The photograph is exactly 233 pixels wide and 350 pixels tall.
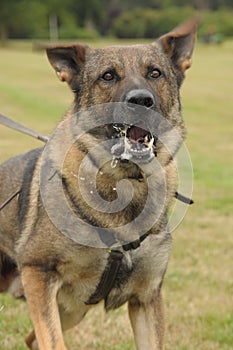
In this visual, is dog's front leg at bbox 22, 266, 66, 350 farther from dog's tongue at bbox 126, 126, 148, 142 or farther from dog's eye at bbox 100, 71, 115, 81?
dog's eye at bbox 100, 71, 115, 81

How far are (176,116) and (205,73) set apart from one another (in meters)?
32.5

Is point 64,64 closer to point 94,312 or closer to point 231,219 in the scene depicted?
point 94,312

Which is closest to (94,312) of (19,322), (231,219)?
(19,322)

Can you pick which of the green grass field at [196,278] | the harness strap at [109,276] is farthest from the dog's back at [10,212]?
the harness strap at [109,276]

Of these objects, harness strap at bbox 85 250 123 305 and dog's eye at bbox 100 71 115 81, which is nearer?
harness strap at bbox 85 250 123 305

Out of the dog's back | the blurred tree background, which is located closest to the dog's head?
the dog's back

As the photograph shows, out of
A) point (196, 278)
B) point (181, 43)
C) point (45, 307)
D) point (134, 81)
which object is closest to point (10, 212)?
point (45, 307)

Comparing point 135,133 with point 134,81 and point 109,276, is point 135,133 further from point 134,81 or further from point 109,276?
point 109,276

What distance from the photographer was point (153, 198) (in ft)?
13.8

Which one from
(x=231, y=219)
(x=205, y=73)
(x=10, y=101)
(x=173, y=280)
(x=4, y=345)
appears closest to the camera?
(x=4, y=345)

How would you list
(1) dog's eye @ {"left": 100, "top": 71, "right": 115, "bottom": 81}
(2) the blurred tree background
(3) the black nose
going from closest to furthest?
(3) the black nose → (1) dog's eye @ {"left": 100, "top": 71, "right": 115, "bottom": 81} → (2) the blurred tree background

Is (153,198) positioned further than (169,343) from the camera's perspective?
No

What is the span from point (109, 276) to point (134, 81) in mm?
1135

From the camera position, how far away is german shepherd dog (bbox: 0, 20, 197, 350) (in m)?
3.87
